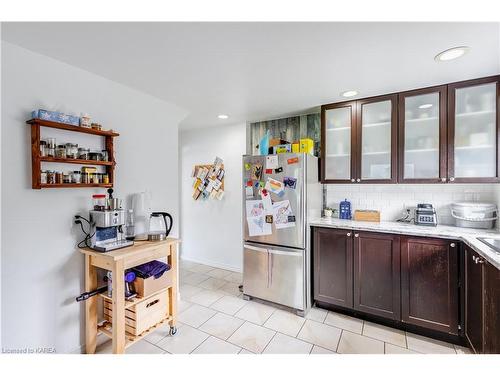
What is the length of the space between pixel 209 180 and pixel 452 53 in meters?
3.00

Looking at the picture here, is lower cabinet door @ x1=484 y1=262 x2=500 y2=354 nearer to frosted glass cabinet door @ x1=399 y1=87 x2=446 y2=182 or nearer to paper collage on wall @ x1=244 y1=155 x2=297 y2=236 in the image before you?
frosted glass cabinet door @ x1=399 y1=87 x2=446 y2=182

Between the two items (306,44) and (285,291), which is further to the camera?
(285,291)

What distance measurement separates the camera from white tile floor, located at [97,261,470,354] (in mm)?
1837

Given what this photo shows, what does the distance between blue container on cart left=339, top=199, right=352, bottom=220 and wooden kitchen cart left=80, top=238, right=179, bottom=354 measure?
5.98ft

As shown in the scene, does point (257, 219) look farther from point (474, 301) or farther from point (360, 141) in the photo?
point (474, 301)

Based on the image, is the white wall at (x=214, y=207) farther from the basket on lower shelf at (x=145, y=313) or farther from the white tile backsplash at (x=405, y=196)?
the basket on lower shelf at (x=145, y=313)

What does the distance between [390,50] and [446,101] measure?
98 centimetres

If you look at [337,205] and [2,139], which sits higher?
[2,139]

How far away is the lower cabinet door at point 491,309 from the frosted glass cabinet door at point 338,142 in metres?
1.30

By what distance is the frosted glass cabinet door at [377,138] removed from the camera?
228 centimetres

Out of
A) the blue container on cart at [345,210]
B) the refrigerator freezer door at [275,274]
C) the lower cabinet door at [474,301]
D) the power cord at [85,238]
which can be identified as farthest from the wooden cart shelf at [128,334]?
the lower cabinet door at [474,301]
